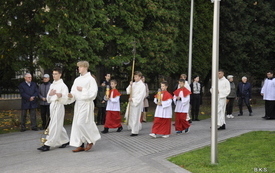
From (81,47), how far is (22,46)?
307 centimetres

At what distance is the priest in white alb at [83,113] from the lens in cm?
961

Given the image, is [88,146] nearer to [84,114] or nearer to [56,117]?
[84,114]

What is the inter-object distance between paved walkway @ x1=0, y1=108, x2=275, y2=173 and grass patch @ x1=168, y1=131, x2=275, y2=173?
37cm

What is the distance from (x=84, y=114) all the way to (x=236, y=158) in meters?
3.65

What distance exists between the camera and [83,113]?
381 inches

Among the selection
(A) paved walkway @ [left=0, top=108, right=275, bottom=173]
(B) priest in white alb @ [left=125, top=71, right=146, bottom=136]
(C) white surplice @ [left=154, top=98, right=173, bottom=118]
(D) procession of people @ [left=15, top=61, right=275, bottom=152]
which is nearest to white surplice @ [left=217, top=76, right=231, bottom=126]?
(D) procession of people @ [left=15, top=61, right=275, bottom=152]

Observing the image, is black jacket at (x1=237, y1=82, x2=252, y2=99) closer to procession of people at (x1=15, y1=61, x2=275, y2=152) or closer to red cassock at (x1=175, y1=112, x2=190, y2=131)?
procession of people at (x1=15, y1=61, x2=275, y2=152)

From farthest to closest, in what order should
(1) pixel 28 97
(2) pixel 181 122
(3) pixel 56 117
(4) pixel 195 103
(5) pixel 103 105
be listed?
(4) pixel 195 103
(5) pixel 103 105
(1) pixel 28 97
(2) pixel 181 122
(3) pixel 56 117

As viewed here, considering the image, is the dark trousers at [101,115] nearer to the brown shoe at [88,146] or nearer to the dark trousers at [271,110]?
the brown shoe at [88,146]

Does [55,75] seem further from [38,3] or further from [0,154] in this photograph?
[38,3]

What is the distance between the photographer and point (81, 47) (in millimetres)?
19719

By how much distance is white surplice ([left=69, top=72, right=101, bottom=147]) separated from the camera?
9617 millimetres

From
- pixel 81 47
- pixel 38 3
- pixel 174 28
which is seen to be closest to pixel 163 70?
pixel 174 28

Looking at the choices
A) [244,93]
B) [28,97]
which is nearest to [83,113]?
[28,97]
